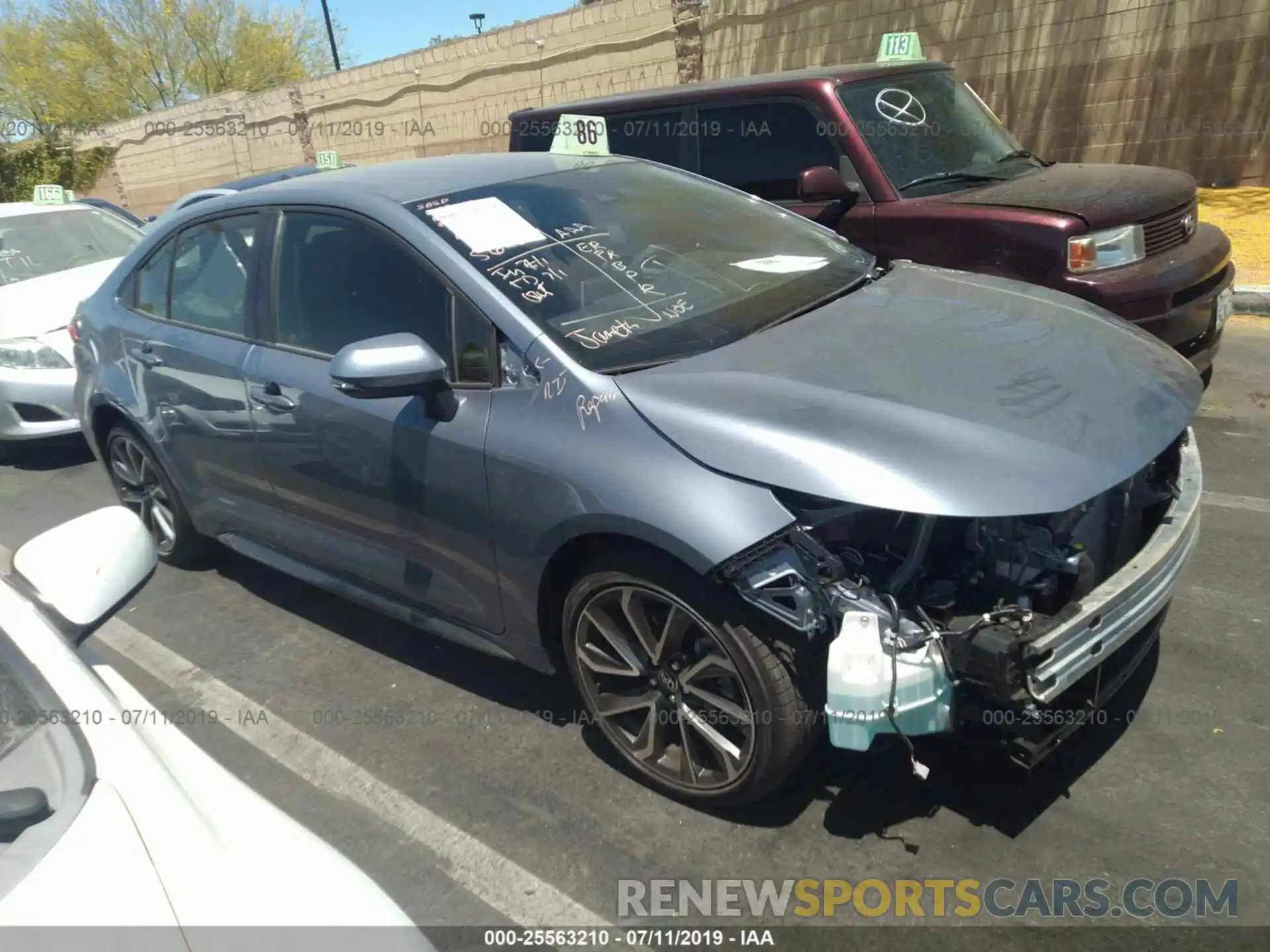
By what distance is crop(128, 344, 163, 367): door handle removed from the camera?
4160mm

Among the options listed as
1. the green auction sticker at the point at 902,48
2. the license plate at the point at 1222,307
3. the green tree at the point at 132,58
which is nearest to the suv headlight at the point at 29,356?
the green auction sticker at the point at 902,48

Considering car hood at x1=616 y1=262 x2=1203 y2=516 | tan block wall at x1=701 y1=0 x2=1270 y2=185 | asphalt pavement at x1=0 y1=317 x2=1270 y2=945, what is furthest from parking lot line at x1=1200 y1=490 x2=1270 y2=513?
tan block wall at x1=701 y1=0 x2=1270 y2=185

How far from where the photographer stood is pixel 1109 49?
1130cm

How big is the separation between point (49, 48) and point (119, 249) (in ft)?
102

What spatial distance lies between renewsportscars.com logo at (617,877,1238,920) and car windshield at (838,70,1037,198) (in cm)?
377

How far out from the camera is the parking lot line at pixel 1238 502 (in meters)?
4.19

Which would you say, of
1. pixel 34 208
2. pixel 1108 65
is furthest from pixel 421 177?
pixel 1108 65

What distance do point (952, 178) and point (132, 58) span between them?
115ft

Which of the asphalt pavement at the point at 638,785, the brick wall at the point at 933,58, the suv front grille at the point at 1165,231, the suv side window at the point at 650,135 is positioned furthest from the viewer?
the brick wall at the point at 933,58

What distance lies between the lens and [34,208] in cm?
776

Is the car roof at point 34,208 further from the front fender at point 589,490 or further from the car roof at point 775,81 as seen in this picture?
the front fender at point 589,490

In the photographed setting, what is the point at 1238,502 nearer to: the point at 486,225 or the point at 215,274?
the point at 486,225

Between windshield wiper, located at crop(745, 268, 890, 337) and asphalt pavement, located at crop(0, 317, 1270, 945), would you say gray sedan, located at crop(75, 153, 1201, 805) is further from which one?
asphalt pavement, located at crop(0, 317, 1270, 945)

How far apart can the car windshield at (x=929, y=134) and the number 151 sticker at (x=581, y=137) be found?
5.26 ft
